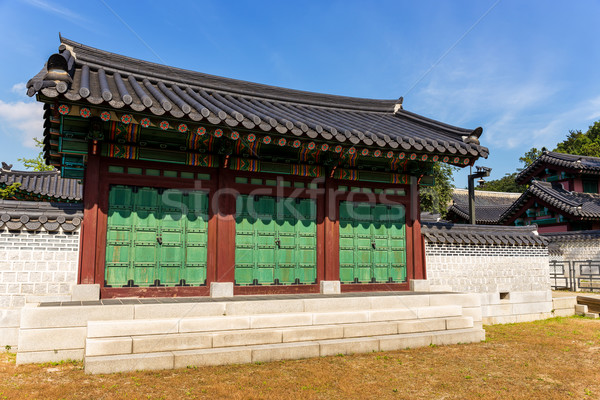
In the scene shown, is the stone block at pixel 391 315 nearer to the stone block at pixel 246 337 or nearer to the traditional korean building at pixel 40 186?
the stone block at pixel 246 337

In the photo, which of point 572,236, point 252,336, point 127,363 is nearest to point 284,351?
point 252,336

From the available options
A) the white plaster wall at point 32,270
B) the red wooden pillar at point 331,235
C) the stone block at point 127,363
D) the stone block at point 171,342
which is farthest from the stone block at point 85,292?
the red wooden pillar at point 331,235

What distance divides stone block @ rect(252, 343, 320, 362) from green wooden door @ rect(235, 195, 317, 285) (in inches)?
102

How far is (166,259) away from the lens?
8852 millimetres

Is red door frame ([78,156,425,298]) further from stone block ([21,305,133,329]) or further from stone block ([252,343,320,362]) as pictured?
stone block ([252,343,320,362])

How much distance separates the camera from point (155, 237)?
8820 millimetres

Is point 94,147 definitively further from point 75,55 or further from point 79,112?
point 75,55

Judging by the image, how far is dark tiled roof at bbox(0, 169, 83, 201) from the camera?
19.0m

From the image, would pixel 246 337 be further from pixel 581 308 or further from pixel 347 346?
pixel 581 308

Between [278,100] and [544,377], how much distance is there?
8.69m

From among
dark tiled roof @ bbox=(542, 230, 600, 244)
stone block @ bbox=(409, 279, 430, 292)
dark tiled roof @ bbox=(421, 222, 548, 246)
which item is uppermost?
dark tiled roof @ bbox=(542, 230, 600, 244)

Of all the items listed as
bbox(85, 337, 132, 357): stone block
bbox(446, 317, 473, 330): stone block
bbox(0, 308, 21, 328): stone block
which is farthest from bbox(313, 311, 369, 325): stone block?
bbox(0, 308, 21, 328): stone block

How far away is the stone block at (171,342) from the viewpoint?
A: 642cm

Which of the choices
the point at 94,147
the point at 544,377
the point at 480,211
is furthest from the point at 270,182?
the point at 480,211
